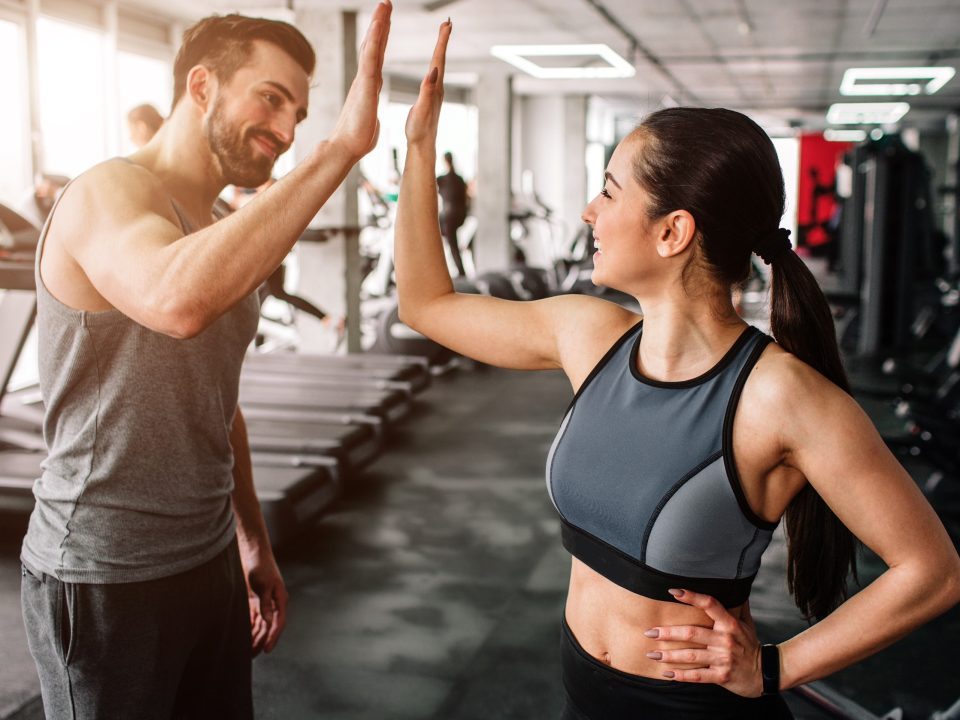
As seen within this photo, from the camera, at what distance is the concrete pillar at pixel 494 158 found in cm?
984

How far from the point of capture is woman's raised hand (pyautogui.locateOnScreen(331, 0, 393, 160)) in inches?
37.9

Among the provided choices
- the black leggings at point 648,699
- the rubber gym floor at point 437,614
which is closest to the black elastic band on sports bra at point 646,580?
the black leggings at point 648,699

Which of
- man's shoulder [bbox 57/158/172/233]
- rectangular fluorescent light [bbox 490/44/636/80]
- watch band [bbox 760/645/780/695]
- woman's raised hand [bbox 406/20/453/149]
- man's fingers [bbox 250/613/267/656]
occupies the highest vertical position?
rectangular fluorescent light [bbox 490/44/636/80]

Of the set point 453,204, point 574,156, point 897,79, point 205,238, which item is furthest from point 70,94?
point 897,79

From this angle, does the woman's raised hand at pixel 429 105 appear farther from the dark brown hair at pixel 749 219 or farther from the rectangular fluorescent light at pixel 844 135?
the rectangular fluorescent light at pixel 844 135

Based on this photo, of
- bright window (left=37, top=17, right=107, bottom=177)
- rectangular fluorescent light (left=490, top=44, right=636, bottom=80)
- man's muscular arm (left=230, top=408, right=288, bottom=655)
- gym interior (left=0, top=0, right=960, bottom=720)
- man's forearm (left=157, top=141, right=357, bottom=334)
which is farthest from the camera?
rectangular fluorescent light (left=490, top=44, right=636, bottom=80)

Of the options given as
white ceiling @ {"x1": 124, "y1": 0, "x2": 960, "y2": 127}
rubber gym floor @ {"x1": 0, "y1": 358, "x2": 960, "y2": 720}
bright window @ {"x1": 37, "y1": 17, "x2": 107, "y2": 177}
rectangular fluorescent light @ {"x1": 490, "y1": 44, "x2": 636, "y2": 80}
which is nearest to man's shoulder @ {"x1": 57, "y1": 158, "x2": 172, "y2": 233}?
rubber gym floor @ {"x1": 0, "y1": 358, "x2": 960, "y2": 720}

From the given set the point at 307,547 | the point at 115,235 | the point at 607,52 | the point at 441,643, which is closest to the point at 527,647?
the point at 441,643

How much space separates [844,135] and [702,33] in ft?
42.7

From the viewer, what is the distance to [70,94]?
662 centimetres

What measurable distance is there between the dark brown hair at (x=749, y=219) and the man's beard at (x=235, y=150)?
0.50 m

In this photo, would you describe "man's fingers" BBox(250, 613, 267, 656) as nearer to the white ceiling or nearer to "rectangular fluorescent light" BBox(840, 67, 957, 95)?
the white ceiling

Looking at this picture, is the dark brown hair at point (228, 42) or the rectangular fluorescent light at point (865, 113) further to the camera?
the rectangular fluorescent light at point (865, 113)

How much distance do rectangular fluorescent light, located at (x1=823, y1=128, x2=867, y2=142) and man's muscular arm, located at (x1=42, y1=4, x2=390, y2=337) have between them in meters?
20.0
